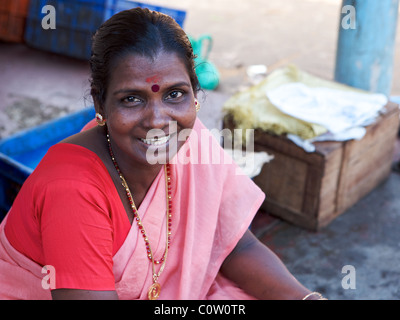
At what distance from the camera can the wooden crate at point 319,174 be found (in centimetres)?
292

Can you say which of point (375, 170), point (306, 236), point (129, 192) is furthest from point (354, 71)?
point (129, 192)

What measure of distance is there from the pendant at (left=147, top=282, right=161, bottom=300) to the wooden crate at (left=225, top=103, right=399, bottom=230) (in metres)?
1.28

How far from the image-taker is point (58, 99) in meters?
4.72

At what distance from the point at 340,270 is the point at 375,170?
A: 0.87 meters

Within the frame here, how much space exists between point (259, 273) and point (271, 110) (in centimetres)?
127

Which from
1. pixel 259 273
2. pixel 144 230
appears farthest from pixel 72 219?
pixel 259 273

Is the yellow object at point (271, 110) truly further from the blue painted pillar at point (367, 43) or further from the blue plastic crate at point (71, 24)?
the blue plastic crate at point (71, 24)

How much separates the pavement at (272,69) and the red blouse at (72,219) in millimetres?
328

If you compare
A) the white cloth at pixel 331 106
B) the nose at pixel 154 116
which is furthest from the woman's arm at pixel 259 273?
the white cloth at pixel 331 106

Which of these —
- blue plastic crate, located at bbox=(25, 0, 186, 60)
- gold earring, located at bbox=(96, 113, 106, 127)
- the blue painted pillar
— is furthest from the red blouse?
blue plastic crate, located at bbox=(25, 0, 186, 60)

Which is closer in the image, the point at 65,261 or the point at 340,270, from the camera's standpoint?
the point at 65,261

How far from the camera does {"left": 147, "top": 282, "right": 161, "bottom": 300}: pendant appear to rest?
1.90 metres
